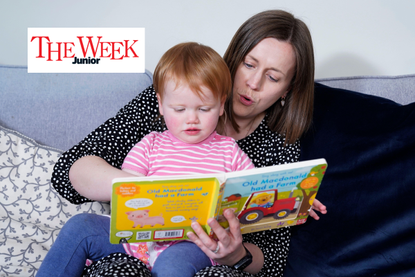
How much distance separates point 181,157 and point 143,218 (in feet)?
0.88

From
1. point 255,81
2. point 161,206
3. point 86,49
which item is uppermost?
point 255,81

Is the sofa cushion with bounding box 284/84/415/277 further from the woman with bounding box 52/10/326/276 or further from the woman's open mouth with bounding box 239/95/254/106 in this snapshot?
the woman's open mouth with bounding box 239/95/254/106

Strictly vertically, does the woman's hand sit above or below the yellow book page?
below

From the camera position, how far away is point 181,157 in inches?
48.5

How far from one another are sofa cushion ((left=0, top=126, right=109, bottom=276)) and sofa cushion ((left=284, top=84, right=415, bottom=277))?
0.87 metres

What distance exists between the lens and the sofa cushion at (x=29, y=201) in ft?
5.05

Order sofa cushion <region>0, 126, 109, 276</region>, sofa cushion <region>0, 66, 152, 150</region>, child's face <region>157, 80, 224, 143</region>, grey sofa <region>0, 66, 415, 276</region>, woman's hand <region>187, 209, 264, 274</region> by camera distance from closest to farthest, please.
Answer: woman's hand <region>187, 209, 264, 274</region>, child's face <region>157, 80, 224, 143</region>, grey sofa <region>0, 66, 415, 276</region>, sofa cushion <region>0, 126, 109, 276</region>, sofa cushion <region>0, 66, 152, 150</region>

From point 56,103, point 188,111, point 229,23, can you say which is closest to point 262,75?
point 188,111

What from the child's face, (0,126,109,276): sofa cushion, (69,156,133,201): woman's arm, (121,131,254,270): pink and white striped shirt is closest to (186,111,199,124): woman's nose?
the child's face

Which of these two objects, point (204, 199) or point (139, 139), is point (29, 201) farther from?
point (204, 199)

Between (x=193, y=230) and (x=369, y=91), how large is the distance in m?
1.12

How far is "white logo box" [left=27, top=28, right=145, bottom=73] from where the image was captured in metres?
2.01

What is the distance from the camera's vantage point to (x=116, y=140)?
4.55 ft

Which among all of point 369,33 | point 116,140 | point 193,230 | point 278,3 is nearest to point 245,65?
point 116,140
